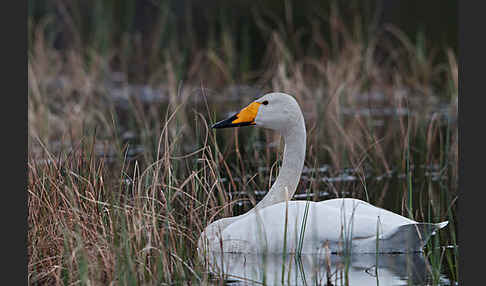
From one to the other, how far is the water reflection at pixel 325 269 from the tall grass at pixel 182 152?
200mm

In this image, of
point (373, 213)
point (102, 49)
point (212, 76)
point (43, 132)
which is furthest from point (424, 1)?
point (373, 213)

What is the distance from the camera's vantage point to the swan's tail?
5891 mm

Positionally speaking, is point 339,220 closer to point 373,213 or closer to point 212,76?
point 373,213

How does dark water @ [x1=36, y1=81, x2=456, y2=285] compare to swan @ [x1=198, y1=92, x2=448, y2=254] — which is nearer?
dark water @ [x1=36, y1=81, x2=456, y2=285]

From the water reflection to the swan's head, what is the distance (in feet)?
3.86

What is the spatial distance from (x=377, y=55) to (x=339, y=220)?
12.3 meters

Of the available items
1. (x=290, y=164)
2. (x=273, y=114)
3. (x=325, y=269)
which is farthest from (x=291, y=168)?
(x=325, y=269)

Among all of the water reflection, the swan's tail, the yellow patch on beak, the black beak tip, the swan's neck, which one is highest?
the yellow patch on beak

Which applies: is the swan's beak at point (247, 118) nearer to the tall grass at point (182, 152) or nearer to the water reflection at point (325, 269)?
the tall grass at point (182, 152)

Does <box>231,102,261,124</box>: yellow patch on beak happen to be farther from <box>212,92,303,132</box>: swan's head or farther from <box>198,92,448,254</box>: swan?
<box>198,92,448,254</box>: swan

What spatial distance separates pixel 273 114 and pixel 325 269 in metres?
1.52

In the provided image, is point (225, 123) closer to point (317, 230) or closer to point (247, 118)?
point (247, 118)

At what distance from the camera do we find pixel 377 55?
17.9 meters

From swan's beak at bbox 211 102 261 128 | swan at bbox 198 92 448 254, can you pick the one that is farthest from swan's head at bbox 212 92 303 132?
swan at bbox 198 92 448 254
